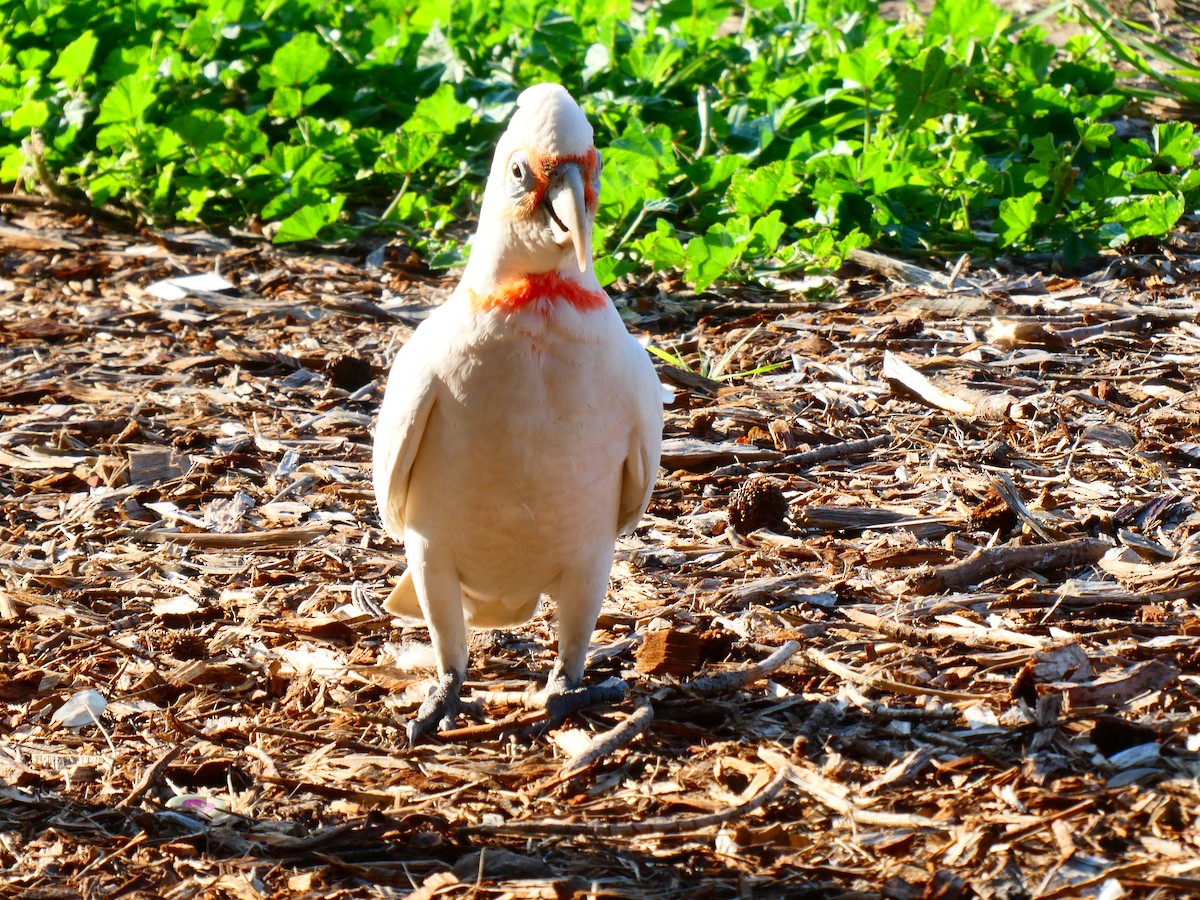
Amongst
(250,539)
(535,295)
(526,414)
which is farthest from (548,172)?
(250,539)

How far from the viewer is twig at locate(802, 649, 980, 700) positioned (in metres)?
2.72

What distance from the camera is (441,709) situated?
2.89m

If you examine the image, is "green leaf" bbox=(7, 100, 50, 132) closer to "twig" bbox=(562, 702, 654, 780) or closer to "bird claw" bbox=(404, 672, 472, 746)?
"bird claw" bbox=(404, 672, 472, 746)

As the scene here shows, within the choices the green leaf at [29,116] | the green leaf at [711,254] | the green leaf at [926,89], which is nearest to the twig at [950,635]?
the green leaf at [711,254]

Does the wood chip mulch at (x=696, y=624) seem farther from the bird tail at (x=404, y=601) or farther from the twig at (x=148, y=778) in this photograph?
the bird tail at (x=404, y=601)

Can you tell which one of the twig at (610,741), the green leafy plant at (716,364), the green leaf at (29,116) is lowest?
the twig at (610,741)

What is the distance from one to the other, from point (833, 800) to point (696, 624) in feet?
2.67

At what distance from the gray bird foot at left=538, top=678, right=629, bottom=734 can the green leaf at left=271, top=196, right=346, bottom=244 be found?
3.27m

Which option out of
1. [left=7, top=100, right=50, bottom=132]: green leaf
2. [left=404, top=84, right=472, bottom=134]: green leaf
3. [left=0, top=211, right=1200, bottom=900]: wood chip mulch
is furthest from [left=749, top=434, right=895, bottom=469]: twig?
[left=7, top=100, right=50, bottom=132]: green leaf

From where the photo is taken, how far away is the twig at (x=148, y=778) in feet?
8.27

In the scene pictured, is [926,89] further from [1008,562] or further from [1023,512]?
[1008,562]

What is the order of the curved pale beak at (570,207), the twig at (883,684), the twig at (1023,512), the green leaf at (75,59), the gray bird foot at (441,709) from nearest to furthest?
the curved pale beak at (570,207), the twig at (883,684), the gray bird foot at (441,709), the twig at (1023,512), the green leaf at (75,59)

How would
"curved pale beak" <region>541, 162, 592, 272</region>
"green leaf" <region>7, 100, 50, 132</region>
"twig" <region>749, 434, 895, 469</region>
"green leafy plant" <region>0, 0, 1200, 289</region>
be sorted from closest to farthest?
"curved pale beak" <region>541, 162, 592, 272</region>
"twig" <region>749, 434, 895, 469</region>
"green leafy plant" <region>0, 0, 1200, 289</region>
"green leaf" <region>7, 100, 50, 132</region>

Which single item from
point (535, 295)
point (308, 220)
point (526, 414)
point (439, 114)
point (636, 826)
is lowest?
point (636, 826)
